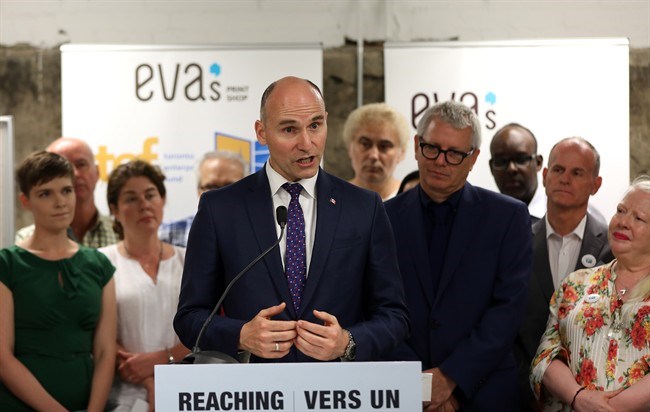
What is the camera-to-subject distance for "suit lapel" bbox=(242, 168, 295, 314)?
8.11ft

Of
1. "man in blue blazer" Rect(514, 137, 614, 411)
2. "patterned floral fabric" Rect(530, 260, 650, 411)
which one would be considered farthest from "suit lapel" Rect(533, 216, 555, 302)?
"patterned floral fabric" Rect(530, 260, 650, 411)

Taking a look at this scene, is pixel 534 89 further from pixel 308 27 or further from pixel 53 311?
pixel 53 311

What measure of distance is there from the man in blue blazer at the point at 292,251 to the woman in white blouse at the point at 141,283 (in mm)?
1326

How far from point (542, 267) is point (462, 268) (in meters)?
0.57

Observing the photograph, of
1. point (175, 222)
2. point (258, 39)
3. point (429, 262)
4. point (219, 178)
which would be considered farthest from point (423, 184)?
point (258, 39)

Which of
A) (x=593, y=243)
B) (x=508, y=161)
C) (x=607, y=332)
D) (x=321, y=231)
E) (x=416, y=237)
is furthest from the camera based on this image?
(x=508, y=161)

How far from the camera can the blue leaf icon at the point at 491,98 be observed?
16.4 feet

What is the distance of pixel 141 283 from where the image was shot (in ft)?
12.6

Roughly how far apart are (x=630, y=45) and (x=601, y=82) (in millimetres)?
384

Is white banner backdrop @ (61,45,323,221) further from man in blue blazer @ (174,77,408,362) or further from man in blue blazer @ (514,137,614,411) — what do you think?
man in blue blazer @ (174,77,408,362)

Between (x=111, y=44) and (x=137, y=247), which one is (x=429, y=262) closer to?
(x=137, y=247)

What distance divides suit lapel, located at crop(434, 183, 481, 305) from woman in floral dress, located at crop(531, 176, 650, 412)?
0.42 meters

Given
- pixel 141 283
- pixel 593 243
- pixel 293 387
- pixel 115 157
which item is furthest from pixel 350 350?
pixel 115 157

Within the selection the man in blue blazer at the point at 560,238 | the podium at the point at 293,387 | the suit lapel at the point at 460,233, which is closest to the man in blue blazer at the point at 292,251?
the podium at the point at 293,387
